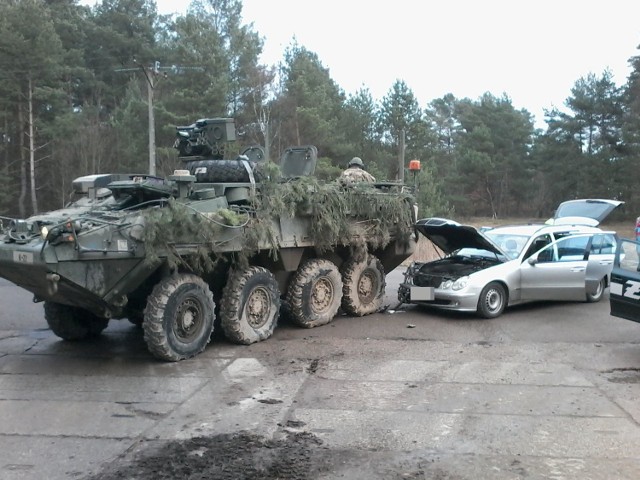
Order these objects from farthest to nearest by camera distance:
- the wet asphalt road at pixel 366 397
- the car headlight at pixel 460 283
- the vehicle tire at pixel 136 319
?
the car headlight at pixel 460 283
the vehicle tire at pixel 136 319
the wet asphalt road at pixel 366 397

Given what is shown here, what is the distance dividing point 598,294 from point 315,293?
5679 millimetres

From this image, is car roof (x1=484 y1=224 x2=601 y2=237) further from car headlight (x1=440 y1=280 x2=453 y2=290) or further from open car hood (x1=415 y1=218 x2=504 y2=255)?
car headlight (x1=440 y1=280 x2=453 y2=290)

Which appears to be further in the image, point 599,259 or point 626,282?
point 599,259

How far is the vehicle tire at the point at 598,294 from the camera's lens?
12375mm

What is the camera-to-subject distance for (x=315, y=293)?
1032cm

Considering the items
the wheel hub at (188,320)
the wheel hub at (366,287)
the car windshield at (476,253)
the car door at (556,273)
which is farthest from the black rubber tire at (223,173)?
the car door at (556,273)

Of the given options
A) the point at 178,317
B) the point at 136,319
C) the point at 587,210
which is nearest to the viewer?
the point at 178,317

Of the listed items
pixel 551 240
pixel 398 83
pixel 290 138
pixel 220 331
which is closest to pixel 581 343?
pixel 551 240

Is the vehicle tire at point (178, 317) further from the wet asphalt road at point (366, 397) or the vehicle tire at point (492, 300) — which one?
the vehicle tire at point (492, 300)

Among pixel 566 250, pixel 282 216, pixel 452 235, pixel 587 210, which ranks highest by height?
pixel 587 210

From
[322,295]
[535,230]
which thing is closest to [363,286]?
[322,295]

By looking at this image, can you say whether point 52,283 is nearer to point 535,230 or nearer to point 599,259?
point 535,230

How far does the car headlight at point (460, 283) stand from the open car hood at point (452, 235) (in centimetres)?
86

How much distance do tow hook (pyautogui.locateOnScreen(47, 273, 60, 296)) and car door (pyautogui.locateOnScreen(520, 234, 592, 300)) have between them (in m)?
7.30
